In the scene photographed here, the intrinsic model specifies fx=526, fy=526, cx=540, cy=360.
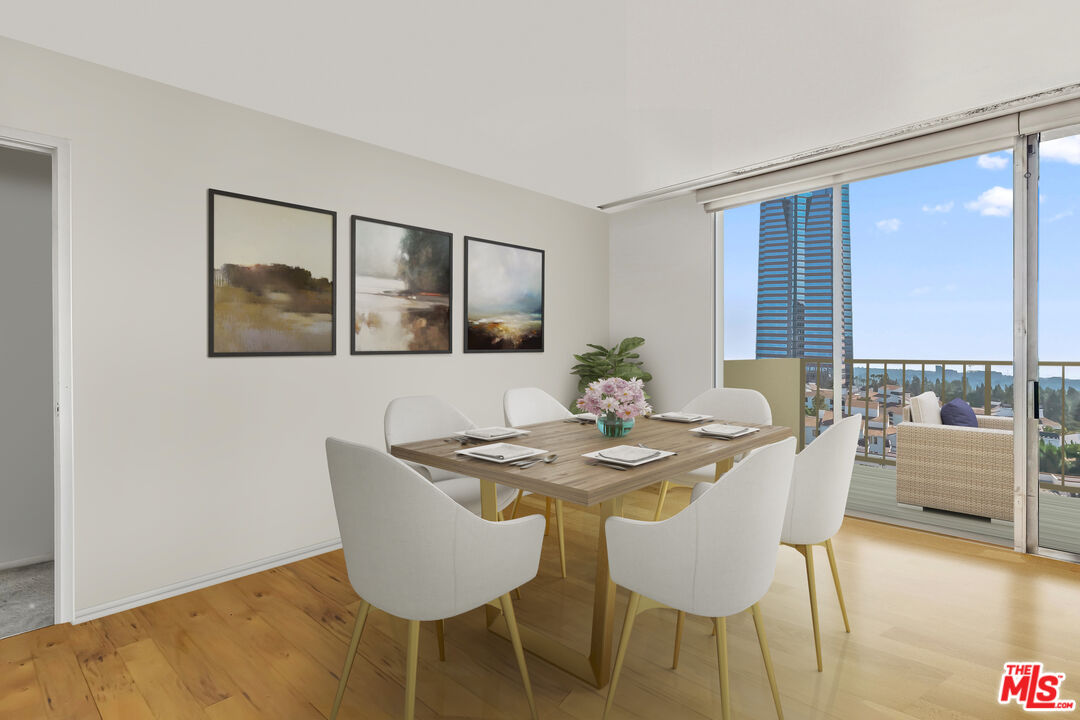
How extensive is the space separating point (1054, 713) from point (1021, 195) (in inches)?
111

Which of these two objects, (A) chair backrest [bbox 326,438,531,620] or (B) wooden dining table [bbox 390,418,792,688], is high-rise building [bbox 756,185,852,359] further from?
(A) chair backrest [bbox 326,438,531,620]

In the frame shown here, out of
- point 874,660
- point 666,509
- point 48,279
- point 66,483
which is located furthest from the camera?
point 666,509

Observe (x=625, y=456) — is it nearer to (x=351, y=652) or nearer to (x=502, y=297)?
(x=351, y=652)

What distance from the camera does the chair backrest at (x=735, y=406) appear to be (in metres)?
3.11

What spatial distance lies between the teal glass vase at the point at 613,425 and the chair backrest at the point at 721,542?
0.80 m

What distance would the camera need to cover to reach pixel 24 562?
118 inches

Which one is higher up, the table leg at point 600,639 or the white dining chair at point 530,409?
the white dining chair at point 530,409

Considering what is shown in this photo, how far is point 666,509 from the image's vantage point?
397 cm

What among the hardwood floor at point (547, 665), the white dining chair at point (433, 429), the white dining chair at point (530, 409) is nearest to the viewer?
the hardwood floor at point (547, 665)

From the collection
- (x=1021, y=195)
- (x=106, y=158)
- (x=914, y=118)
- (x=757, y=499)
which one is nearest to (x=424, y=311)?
(x=106, y=158)

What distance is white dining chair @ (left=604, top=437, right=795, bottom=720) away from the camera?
1.45 m

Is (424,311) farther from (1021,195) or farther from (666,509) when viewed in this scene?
→ (1021,195)

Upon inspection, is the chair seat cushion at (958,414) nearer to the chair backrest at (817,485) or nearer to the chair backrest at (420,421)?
the chair backrest at (817,485)

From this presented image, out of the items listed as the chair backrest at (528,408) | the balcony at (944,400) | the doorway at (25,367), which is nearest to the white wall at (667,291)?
the balcony at (944,400)
